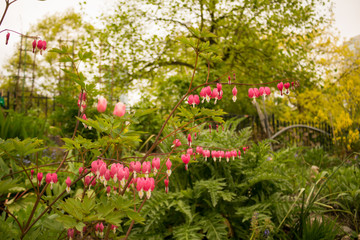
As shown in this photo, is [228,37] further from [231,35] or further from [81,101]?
[81,101]

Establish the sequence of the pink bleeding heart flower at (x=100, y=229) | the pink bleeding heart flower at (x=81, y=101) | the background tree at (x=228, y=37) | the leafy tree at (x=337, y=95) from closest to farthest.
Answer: the pink bleeding heart flower at (x=100, y=229)
the pink bleeding heart flower at (x=81, y=101)
the leafy tree at (x=337, y=95)
the background tree at (x=228, y=37)

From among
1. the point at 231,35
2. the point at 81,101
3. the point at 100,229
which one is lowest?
the point at 100,229

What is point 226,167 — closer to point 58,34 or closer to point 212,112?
point 212,112

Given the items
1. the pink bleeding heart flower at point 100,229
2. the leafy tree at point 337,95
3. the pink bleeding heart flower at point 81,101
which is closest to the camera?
the pink bleeding heart flower at point 100,229

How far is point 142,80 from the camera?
10.2 m

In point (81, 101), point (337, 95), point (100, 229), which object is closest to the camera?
point (100, 229)

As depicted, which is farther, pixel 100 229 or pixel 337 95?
pixel 337 95

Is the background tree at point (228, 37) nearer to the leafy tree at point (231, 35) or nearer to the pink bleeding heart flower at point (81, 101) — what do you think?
the leafy tree at point (231, 35)

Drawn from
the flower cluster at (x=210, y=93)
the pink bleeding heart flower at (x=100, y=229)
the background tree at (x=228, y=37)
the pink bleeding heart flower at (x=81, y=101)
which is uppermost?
the background tree at (x=228, y=37)

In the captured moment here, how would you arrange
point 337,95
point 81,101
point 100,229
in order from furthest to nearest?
point 337,95, point 81,101, point 100,229

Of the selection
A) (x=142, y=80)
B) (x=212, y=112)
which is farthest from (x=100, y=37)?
(x=212, y=112)

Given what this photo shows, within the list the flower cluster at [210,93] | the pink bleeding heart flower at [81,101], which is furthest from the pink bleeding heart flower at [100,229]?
the flower cluster at [210,93]

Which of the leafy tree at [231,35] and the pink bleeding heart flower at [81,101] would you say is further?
the leafy tree at [231,35]

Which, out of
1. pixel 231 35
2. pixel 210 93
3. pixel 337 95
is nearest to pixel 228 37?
pixel 231 35
